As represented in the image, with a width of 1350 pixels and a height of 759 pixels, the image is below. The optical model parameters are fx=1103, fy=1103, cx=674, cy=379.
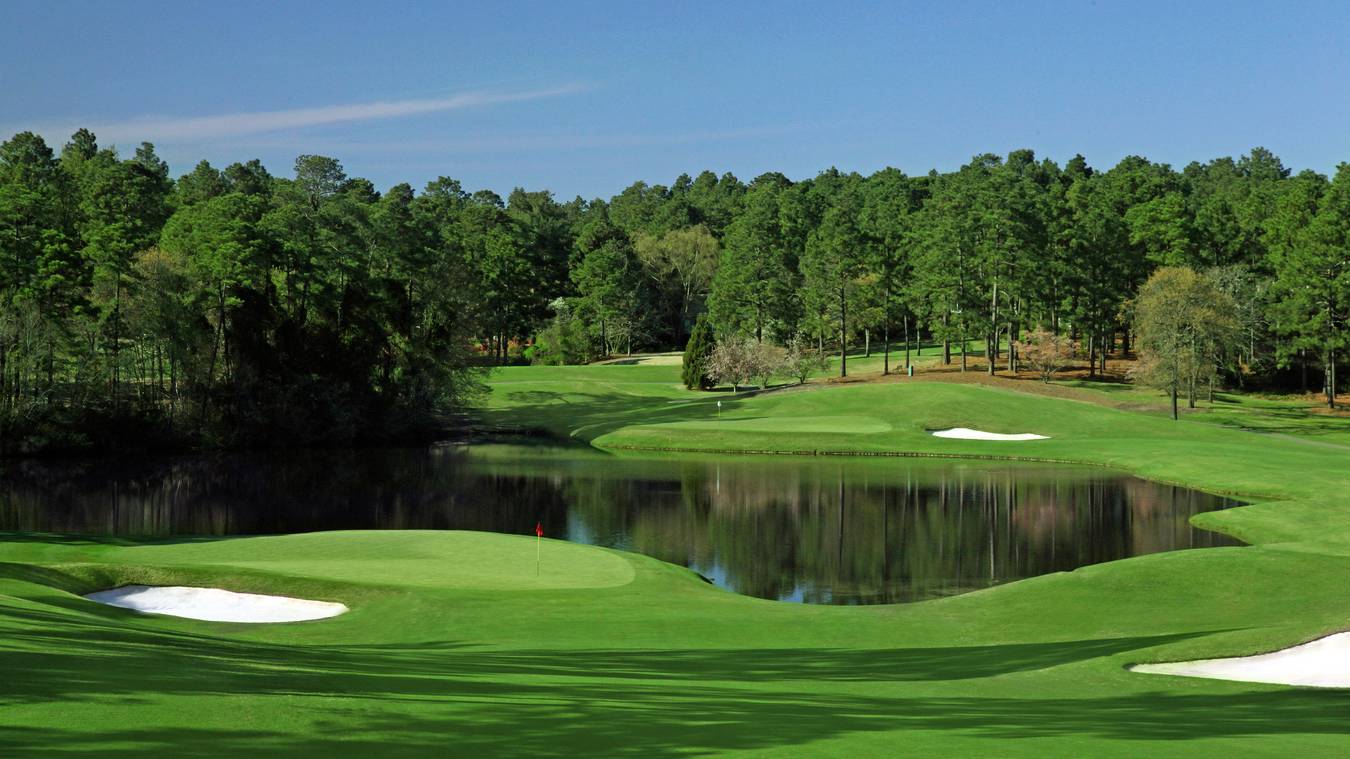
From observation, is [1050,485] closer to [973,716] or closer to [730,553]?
[730,553]

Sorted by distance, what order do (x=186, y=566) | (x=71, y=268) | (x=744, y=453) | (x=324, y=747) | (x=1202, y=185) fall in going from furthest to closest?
(x=1202, y=185), (x=71, y=268), (x=744, y=453), (x=186, y=566), (x=324, y=747)

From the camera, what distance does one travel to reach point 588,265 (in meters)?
125

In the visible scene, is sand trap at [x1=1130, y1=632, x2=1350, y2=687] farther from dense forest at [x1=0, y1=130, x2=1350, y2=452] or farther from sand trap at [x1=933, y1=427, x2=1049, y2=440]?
dense forest at [x1=0, y1=130, x2=1350, y2=452]

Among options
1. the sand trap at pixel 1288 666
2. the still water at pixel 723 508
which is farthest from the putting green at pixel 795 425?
the sand trap at pixel 1288 666

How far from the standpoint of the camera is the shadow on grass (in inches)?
361

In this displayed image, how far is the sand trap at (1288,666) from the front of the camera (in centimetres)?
1505

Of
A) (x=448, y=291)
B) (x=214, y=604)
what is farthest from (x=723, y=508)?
(x=448, y=291)

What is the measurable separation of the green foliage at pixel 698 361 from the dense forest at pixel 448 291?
608 centimetres

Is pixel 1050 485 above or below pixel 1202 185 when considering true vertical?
below

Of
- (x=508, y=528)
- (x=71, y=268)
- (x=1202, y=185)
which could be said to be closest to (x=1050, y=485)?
(x=508, y=528)

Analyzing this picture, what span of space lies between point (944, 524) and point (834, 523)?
3825mm

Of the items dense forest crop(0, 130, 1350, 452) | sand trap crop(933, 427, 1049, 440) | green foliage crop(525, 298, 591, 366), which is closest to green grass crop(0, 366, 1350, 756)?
sand trap crop(933, 427, 1049, 440)

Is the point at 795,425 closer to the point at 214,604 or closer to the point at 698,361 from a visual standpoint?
the point at 698,361

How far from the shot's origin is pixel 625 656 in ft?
56.6
